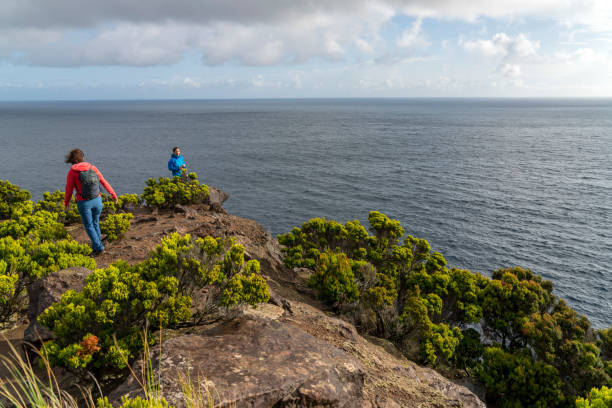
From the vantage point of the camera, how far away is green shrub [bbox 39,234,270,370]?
609 cm

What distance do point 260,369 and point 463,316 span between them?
13502 millimetres

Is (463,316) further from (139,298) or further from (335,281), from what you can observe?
(139,298)

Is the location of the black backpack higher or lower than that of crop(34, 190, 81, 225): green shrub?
higher

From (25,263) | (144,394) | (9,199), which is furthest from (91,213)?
(9,199)

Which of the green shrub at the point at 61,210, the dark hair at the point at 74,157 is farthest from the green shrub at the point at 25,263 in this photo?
the green shrub at the point at 61,210

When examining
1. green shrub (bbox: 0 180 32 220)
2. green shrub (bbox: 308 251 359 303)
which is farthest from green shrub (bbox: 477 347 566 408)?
green shrub (bbox: 0 180 32 220)

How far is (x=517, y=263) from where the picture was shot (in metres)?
33.5

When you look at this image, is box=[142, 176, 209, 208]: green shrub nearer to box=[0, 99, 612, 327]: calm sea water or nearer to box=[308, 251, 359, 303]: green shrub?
box=[308, 251, 359, 303]: green shrub

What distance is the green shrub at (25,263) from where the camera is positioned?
8.77 m

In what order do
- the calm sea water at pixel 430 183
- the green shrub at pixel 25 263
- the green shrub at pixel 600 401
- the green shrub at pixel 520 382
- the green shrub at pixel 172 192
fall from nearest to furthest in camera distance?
the green shrub at pixel 600 401
the green shrub at pixel 25 263
the green shrub at pixel 520 382
the green shrub at pixel 172 192
the calm sea water at pixel 430 183

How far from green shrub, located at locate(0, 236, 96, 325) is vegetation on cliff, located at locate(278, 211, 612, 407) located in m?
8.42

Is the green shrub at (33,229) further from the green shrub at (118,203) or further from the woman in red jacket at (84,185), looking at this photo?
the green shrub at (118,203)

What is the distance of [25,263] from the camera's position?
9125 millimetres

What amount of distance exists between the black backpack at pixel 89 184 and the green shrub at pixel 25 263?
156 centimetres
